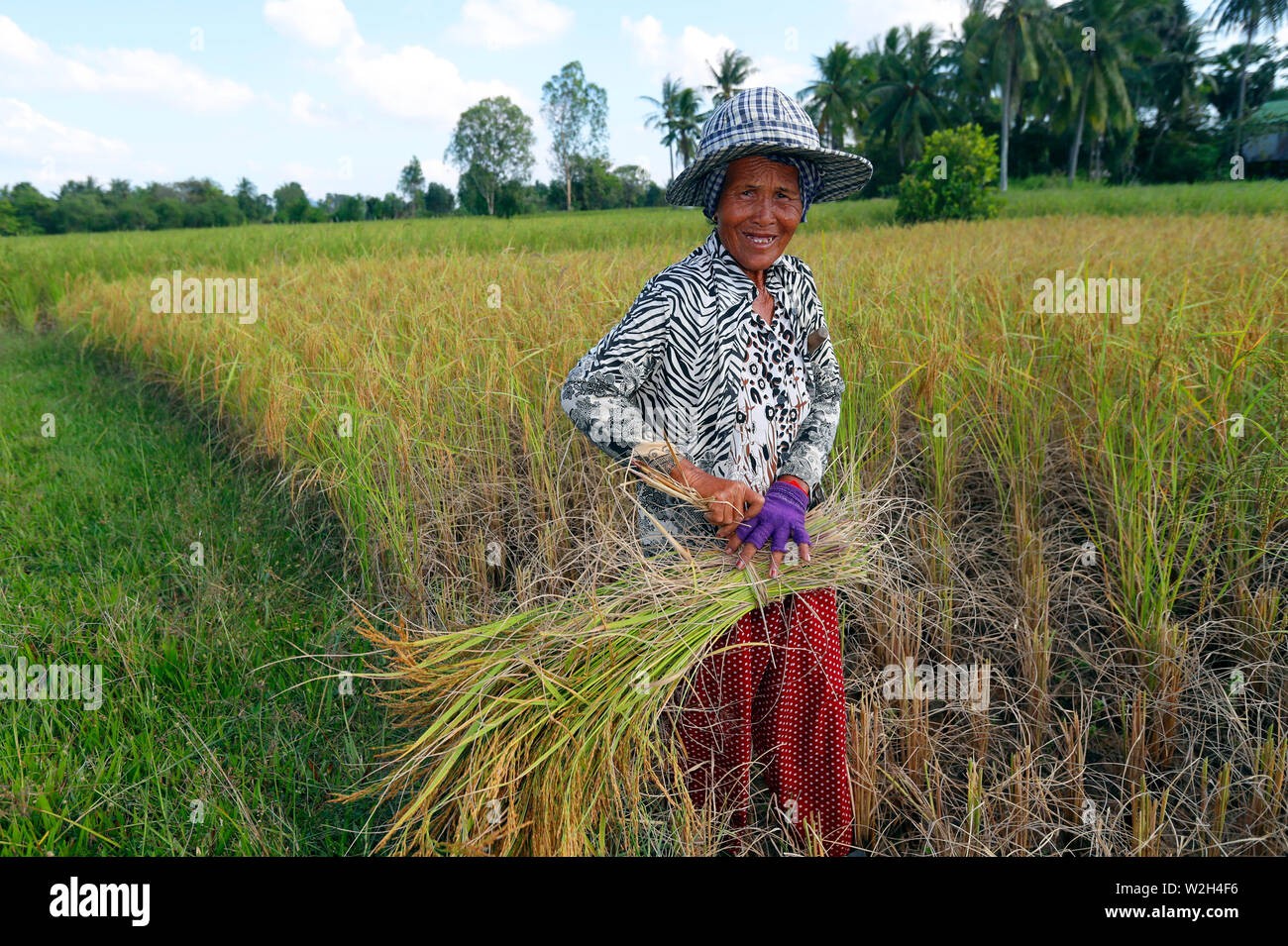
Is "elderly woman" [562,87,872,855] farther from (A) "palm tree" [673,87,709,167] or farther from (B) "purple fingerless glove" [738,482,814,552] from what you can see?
(A) "palm tree" [673,87,709,167]

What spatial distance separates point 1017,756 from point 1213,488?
3.54 ft

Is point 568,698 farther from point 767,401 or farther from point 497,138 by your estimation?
point 497,138

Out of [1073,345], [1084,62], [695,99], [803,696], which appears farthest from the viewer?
[695,99]

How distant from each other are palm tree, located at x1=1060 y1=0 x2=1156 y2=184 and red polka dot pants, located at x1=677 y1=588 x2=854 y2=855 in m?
29.9

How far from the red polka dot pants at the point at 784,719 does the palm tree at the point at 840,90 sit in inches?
1238

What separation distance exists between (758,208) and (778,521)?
0.57 m

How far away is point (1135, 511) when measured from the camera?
6.11 feet

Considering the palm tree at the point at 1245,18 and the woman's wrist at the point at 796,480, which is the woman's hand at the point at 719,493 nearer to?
the woman's wrist at the point at 796,480

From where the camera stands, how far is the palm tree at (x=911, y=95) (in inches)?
1016

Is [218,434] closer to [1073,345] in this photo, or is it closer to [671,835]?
[671,835]

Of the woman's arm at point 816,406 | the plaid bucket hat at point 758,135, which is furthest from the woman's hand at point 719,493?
the plaid bucket hat at point 758,135

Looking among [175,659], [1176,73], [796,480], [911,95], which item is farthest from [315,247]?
[1176,73]

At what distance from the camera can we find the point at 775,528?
1222mm

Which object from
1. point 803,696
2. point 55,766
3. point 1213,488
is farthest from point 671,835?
point 1213,488
